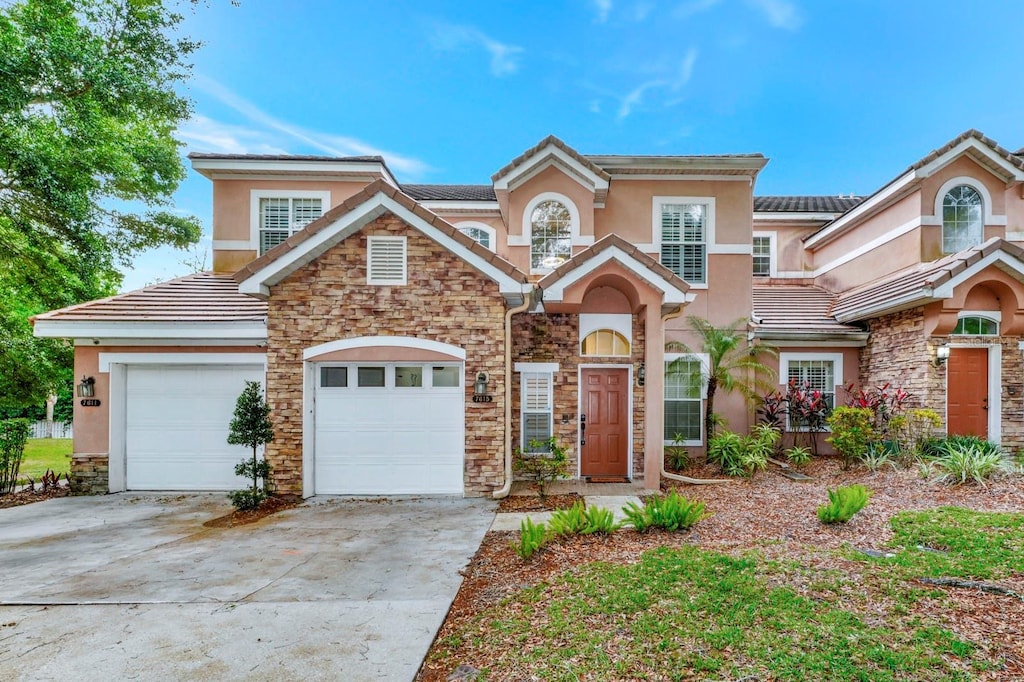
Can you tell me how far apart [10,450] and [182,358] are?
13.2 feet

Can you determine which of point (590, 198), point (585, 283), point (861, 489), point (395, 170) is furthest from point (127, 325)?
point (861, 489)

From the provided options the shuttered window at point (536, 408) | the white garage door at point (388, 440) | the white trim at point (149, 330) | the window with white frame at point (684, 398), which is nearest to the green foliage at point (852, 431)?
the window with white frame at point (684, 398)

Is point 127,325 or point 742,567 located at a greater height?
point 127,325

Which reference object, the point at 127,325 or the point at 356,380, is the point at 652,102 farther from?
the point at 127,325

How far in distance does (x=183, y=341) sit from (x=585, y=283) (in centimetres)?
775

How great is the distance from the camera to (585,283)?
8.89 m

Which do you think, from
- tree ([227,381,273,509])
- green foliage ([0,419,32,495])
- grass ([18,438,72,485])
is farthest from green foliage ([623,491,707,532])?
green foliage ([0,419,32,495])

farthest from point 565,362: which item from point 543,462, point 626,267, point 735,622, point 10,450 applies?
point 10,450

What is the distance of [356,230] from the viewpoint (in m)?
8.44

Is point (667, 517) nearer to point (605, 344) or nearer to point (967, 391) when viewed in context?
point (605, 344)

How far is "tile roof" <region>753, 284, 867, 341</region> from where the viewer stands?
1125cm

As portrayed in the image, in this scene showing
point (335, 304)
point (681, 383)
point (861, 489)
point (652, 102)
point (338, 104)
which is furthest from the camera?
point (652, 102)

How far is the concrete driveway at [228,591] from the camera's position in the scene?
140 inches

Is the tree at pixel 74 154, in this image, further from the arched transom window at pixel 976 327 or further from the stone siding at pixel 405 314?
the arched transom window at pixel 976 327
